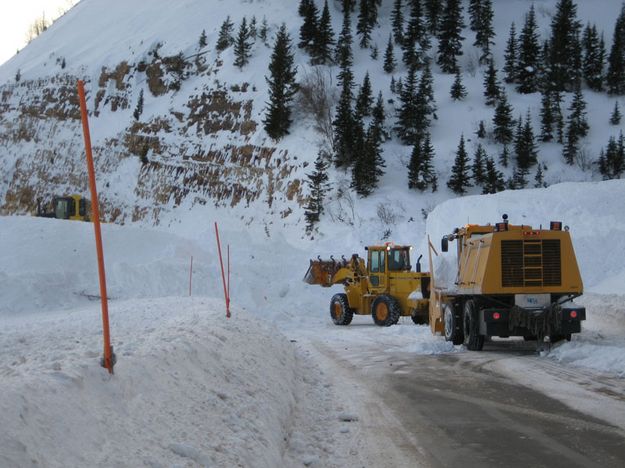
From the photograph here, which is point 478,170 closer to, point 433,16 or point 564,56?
point 564,56

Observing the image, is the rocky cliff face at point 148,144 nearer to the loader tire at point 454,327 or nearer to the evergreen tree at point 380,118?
the evergreen tree at point 380,118

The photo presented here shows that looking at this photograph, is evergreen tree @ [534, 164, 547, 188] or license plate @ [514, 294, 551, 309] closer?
license plate @ [514, 294, 551, 309]

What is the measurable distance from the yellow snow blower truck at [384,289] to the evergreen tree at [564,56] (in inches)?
1533

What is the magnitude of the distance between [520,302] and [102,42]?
72.7m

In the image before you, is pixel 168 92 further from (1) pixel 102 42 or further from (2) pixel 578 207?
(2) pixel 578 207

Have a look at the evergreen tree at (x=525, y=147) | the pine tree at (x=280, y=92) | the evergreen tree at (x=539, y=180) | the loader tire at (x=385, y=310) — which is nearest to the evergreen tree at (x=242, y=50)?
the pine tree at (x=280, y=92)

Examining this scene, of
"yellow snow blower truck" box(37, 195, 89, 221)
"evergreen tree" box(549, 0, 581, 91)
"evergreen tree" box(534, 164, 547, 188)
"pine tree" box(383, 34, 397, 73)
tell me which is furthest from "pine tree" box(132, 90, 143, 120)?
"evergreen tree" box(549, 0, 581, 91)

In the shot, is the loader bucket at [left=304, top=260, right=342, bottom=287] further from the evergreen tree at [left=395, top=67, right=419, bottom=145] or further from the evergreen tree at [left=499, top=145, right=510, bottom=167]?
the evergreen tree at [left=499, top=145, right=510, bottom=167]

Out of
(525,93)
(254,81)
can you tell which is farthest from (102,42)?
(525,93)

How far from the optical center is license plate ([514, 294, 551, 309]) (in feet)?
41.0

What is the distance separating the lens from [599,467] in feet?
17.0

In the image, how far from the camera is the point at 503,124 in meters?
47.8

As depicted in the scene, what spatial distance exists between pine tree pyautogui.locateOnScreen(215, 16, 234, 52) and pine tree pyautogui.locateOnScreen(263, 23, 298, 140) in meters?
8.72

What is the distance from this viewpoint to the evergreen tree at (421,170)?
1682 inches
